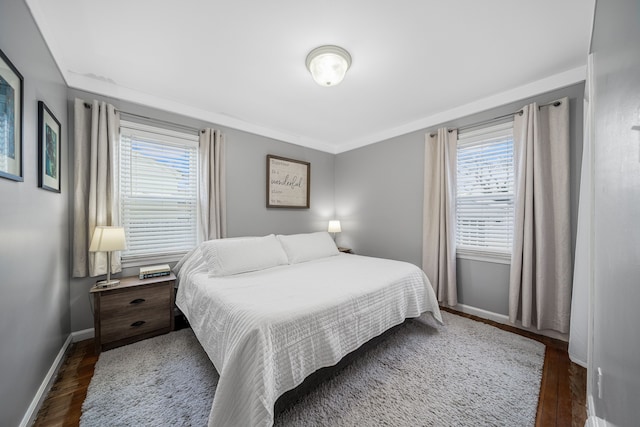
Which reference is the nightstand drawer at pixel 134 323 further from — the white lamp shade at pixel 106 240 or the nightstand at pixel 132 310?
the white lamp shade at pixel 106 240

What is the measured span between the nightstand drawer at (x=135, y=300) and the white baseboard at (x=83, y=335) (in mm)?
449

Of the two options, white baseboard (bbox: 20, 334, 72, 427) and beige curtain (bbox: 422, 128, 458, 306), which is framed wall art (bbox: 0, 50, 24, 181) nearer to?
white baseboard (bbox: 20, 334, 72, 427)

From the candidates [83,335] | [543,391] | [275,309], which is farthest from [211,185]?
[543,391]

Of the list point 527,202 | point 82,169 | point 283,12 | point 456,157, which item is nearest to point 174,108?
point 82,169

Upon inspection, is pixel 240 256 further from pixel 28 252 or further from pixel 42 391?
pixel 42 391

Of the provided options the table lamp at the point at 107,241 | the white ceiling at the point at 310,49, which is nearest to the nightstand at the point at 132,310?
the table lamp at the point at 107,241

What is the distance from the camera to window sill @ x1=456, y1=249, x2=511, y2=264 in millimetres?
2576

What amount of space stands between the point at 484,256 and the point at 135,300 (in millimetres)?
3706

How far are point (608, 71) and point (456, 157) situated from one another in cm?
189

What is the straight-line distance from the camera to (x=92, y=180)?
221 centimetres

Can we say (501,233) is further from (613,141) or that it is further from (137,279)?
(137,279)

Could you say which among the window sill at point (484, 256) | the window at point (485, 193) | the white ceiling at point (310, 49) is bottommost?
the window sill at point (484, 256)

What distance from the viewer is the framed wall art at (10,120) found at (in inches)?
43.6

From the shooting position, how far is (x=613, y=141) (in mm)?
919
